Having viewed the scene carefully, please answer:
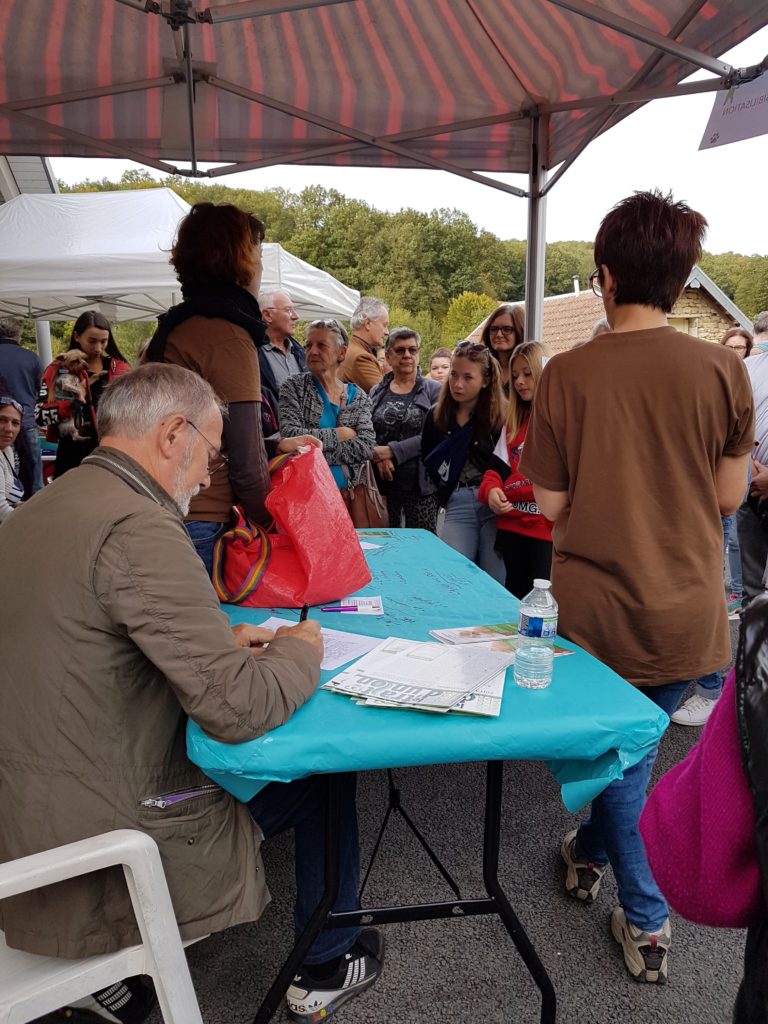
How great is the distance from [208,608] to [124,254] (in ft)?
18.1

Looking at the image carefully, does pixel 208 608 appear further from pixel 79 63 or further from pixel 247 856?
pixel 79 63

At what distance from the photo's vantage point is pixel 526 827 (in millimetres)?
2363

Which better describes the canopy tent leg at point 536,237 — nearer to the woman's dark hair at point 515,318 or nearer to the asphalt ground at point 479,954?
the woman's dark hair at point 515,318

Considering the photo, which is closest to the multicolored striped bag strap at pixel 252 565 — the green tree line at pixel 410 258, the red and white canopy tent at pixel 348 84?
the red and white canopy tent at pixel 348 84

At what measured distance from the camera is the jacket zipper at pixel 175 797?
126 centimetres

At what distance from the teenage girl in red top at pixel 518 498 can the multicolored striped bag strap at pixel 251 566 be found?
55.4 inches

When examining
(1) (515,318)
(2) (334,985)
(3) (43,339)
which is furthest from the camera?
(3) (43,339)

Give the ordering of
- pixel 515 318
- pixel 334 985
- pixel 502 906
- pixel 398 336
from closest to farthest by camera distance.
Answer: pixel 502 906 < pixel 334 985 < pixel 515 318 < pixel 398 336

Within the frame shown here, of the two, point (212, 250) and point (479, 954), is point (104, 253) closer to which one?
point (212, 250)

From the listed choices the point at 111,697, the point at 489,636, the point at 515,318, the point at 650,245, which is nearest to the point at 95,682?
the point at 111,697

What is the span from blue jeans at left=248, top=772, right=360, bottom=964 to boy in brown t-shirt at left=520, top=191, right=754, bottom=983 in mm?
630

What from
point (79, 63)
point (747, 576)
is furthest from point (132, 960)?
point (79, 63)

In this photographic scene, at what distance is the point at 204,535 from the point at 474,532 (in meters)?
1.71

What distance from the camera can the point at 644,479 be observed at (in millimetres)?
1627
